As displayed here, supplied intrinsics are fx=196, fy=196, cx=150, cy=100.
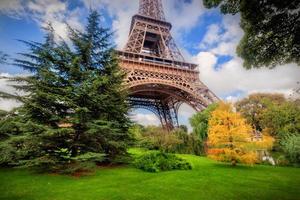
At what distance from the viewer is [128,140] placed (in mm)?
12133

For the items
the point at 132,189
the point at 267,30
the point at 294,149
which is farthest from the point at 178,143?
the point at 267,30

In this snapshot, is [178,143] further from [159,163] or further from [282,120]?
[282,120]

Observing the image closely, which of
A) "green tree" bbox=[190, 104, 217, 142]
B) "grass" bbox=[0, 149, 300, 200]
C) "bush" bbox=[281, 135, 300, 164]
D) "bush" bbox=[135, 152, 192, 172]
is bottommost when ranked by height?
"grass" bbox=[0, 149, 300, 200]

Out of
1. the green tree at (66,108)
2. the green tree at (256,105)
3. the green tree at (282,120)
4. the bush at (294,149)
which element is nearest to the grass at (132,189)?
the green tree at (66,108)

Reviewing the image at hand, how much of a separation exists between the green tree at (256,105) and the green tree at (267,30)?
29.2 meters

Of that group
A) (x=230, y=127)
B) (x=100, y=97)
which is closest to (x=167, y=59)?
(x=230, y=127)

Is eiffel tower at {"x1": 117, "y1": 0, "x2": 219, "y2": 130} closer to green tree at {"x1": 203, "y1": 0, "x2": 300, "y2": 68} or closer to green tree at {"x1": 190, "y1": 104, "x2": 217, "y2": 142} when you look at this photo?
green tree at {"x1": 190, "y1": 104, "x2": 217, "y2": 142}

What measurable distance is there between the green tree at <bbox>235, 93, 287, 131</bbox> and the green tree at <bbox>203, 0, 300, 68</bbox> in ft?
95.7

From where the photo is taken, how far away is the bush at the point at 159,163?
1049cm

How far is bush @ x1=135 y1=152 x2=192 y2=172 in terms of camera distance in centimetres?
1049

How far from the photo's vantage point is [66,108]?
9.24m

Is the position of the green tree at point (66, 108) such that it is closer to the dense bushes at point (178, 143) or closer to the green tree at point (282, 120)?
the dense bushes at point (178, 143)

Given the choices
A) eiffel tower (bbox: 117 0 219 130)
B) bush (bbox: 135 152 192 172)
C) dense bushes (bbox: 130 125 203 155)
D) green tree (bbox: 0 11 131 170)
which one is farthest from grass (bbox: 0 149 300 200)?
eiffel tower (bbox: 117 0 219 130)

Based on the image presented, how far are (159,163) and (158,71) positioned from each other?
1836 centimetres
